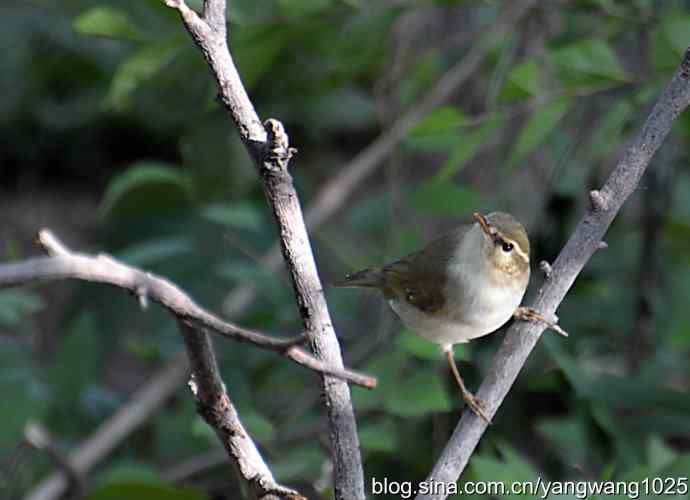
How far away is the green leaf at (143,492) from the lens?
2408 millimetres

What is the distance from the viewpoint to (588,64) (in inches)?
99.2

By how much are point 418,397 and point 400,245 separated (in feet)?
2.73

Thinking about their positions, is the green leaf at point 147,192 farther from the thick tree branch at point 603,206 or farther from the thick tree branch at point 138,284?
the thick tree branch at point 138,284

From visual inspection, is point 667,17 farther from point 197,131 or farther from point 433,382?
point 197,131

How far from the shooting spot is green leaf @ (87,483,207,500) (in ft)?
7.90

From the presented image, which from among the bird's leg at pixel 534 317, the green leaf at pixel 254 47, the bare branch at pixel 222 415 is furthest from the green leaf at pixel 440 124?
the bare branch at pixel 222 415

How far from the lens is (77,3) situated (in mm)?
4355

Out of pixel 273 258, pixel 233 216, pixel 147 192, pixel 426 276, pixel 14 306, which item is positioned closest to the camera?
pixel 426 276

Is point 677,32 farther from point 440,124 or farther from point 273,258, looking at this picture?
point 273,258

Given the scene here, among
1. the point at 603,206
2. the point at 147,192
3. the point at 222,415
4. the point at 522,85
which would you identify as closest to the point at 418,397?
the point at 522,85

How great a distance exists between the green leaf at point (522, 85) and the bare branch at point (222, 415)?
1.31 meters

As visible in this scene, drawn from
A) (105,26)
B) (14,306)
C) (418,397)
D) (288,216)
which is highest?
(105,26)

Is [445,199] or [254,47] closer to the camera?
[254,47]

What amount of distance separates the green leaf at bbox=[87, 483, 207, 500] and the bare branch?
39.5 inches
